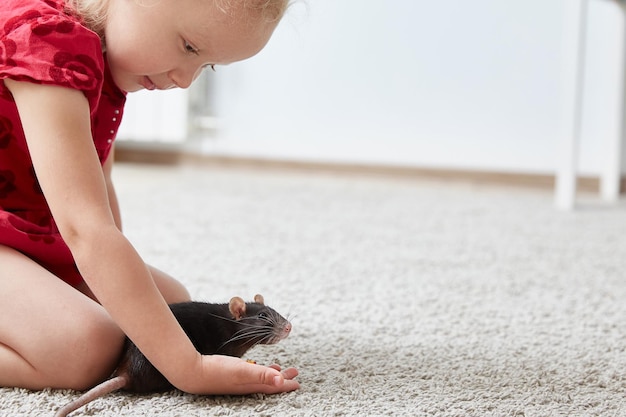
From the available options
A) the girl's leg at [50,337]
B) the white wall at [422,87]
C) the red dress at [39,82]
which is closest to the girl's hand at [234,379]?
the girl's leg at [50,337]

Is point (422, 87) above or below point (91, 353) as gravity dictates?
above

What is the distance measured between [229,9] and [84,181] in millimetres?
207

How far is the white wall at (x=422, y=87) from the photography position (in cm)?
260

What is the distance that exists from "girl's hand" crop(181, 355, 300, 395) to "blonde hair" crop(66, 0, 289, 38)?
0.32 meters

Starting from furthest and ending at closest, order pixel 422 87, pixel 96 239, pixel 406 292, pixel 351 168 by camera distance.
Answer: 1. pixel 351 168
2. pixel 422 87
3. pixel 406 292
4. pixel 96 239

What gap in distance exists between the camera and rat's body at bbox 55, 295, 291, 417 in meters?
0.72

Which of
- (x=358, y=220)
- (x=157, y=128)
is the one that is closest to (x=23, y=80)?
(x=358, y=220)

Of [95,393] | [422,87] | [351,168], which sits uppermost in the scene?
[422,87]

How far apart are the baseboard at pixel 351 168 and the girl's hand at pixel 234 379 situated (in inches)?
82.6

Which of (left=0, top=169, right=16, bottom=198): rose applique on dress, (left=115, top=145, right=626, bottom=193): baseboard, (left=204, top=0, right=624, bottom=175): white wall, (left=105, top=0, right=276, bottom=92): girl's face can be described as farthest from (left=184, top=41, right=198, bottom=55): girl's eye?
(left=115, top=145, right=626, bottom=193): baseboard

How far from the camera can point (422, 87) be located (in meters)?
2.78

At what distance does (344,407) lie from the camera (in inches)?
27.5

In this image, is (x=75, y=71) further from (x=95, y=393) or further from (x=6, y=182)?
(x=95, y=393)

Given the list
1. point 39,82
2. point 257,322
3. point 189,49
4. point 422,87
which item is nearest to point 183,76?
point 189,49
